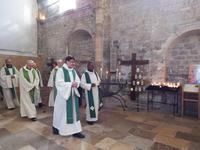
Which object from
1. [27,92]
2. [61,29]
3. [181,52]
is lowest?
[27,92]

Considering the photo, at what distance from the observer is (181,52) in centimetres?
518

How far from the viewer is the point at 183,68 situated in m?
5.16

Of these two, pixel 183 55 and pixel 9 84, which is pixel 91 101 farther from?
pixel 183 55

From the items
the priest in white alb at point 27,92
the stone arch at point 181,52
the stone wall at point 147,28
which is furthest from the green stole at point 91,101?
the stone arch at point 181,52

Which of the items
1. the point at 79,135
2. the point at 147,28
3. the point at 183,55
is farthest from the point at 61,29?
the point at 79,135

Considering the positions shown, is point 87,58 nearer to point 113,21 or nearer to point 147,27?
point 113,21

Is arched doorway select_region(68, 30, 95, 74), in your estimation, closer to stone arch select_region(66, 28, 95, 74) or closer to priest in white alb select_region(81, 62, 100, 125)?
stone arch select_region(66, 28, 95, 74)

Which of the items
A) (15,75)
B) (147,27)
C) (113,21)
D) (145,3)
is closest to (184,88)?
(147,27)

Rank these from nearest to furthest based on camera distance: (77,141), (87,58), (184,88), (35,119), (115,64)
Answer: (77,141)
(35,119)
(184,88)
(115,64)
(87,58)

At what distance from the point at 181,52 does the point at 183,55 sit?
116 millimetres

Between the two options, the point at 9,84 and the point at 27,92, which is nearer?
the point at 27,92

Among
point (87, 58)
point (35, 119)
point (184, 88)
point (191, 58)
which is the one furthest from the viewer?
point (87, 58)

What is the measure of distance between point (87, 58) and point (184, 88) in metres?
4.53

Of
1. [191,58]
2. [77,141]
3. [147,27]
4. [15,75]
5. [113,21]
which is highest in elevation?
[113,21]
